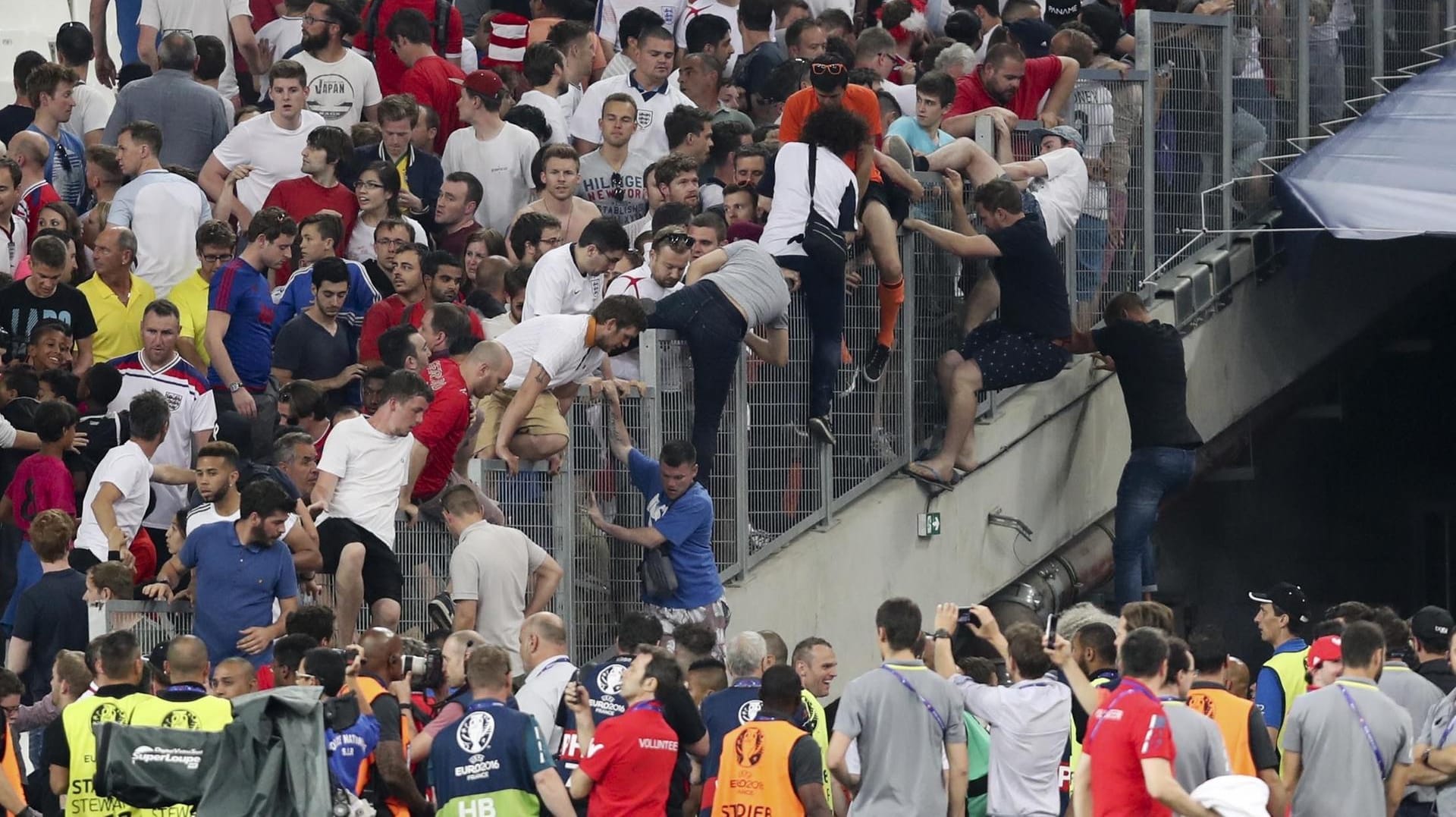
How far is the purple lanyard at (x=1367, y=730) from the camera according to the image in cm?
1066

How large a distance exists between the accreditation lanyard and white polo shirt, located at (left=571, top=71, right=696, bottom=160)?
659 centimetres

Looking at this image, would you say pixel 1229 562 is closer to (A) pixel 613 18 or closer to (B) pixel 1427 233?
(B) pixel 1427 233

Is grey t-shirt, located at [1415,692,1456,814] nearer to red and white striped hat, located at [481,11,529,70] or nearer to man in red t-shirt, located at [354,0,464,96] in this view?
man in red t-shirt, located at [354,0,464,96]

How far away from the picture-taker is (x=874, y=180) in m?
14.4

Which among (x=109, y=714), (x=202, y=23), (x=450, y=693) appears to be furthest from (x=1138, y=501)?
(x=109, y=714)

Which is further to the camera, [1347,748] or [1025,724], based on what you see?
[1025,724]

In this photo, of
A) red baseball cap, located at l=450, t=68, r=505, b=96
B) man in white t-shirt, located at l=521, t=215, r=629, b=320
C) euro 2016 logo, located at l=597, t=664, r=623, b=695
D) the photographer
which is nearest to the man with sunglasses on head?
red baseball cap, located at l=450, t=68, r=505, b=96

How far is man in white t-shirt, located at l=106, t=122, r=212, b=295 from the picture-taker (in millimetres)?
14297

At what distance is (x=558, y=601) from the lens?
13.1 m

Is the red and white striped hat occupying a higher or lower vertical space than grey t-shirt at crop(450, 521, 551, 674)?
higher

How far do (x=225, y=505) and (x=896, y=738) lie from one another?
127 inches

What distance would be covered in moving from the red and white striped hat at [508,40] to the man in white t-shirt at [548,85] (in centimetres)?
130

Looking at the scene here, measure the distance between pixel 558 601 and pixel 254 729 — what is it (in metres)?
3.78

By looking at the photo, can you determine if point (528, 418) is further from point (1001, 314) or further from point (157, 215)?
point (1001, 314)
